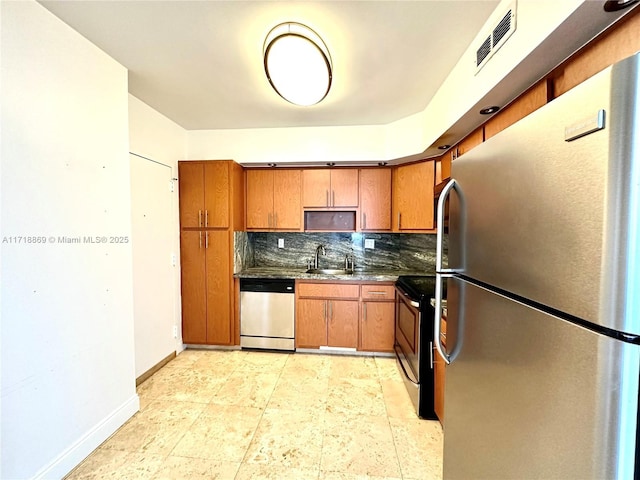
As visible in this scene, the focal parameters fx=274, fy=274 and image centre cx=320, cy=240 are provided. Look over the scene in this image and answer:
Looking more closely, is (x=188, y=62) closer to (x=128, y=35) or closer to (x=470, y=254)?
(x=128, y=35)

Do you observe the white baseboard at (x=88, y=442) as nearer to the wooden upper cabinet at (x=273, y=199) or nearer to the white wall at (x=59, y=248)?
the white wall at (x=59, y=248)

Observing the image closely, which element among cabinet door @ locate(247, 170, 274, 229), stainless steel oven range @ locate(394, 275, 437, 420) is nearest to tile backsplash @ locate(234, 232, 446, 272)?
cabinet door @ locate(247, 170, 274, 229)

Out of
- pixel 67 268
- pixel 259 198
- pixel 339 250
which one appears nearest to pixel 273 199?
pixel 259 198

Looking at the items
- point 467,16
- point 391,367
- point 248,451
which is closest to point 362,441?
point 248,451

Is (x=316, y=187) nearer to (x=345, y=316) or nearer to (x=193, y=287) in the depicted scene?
(x=345, y=316)

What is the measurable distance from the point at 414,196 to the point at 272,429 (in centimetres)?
243

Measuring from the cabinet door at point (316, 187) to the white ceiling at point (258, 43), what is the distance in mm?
830

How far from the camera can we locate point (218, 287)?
3.05 metres

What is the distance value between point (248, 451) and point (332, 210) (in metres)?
2.34

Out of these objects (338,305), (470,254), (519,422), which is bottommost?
(338,305)

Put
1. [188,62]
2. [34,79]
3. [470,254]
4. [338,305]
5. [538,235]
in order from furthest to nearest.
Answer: [338,305] → [188,62] → [34,79] → [470,254] → [538,235]

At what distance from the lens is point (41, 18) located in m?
1.39

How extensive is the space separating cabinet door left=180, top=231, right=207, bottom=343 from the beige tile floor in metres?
0.42

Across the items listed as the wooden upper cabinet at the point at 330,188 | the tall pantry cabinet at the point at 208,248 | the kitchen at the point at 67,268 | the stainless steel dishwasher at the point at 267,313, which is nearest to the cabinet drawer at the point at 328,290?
the stainless steel dishwasher at the point at 267,313
